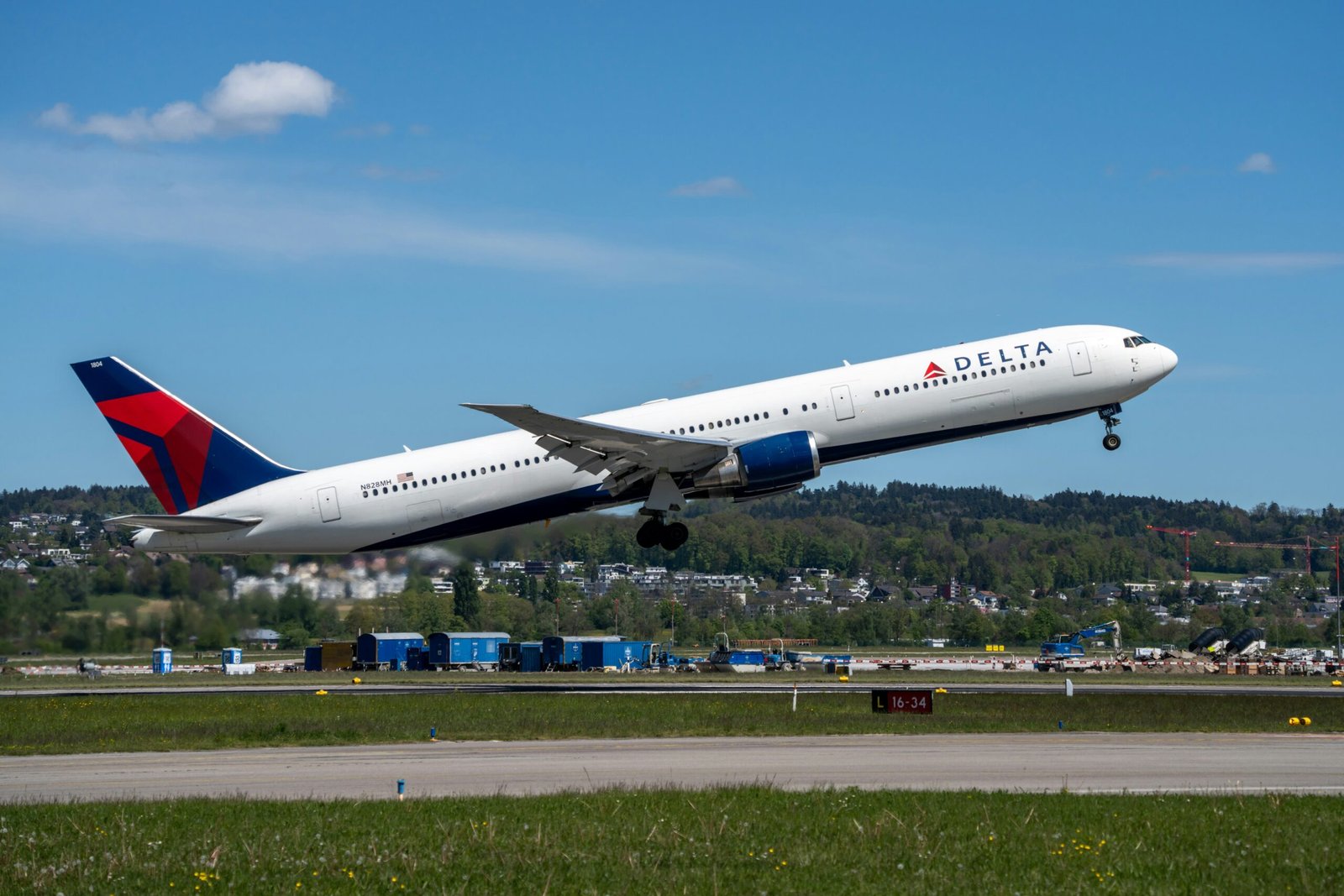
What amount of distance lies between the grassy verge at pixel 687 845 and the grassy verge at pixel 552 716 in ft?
42.3

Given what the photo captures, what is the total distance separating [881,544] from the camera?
174 m

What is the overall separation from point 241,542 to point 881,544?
13441 centimetres

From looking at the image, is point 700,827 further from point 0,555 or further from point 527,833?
point 0,555

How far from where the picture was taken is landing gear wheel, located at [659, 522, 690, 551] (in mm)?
46562

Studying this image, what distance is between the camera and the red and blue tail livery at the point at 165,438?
47250mm

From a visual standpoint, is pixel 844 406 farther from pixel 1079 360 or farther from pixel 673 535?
pixel 1079 360

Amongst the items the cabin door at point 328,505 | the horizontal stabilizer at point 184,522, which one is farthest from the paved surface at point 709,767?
the cabin door at point 328,505

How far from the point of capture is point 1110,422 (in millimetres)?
46531

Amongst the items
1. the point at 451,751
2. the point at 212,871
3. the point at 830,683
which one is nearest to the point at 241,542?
the point at 451,751

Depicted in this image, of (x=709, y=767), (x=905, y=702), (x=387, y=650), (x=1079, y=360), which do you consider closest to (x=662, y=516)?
(x=905, y=702)

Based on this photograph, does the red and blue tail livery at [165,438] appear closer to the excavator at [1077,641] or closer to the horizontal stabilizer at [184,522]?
the horizontal stabilizer at [184,522]

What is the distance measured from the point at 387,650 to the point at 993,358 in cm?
4533

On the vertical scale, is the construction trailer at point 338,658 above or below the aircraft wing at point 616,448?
below

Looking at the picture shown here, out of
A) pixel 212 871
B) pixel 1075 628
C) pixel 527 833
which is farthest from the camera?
pixel 1075 628
